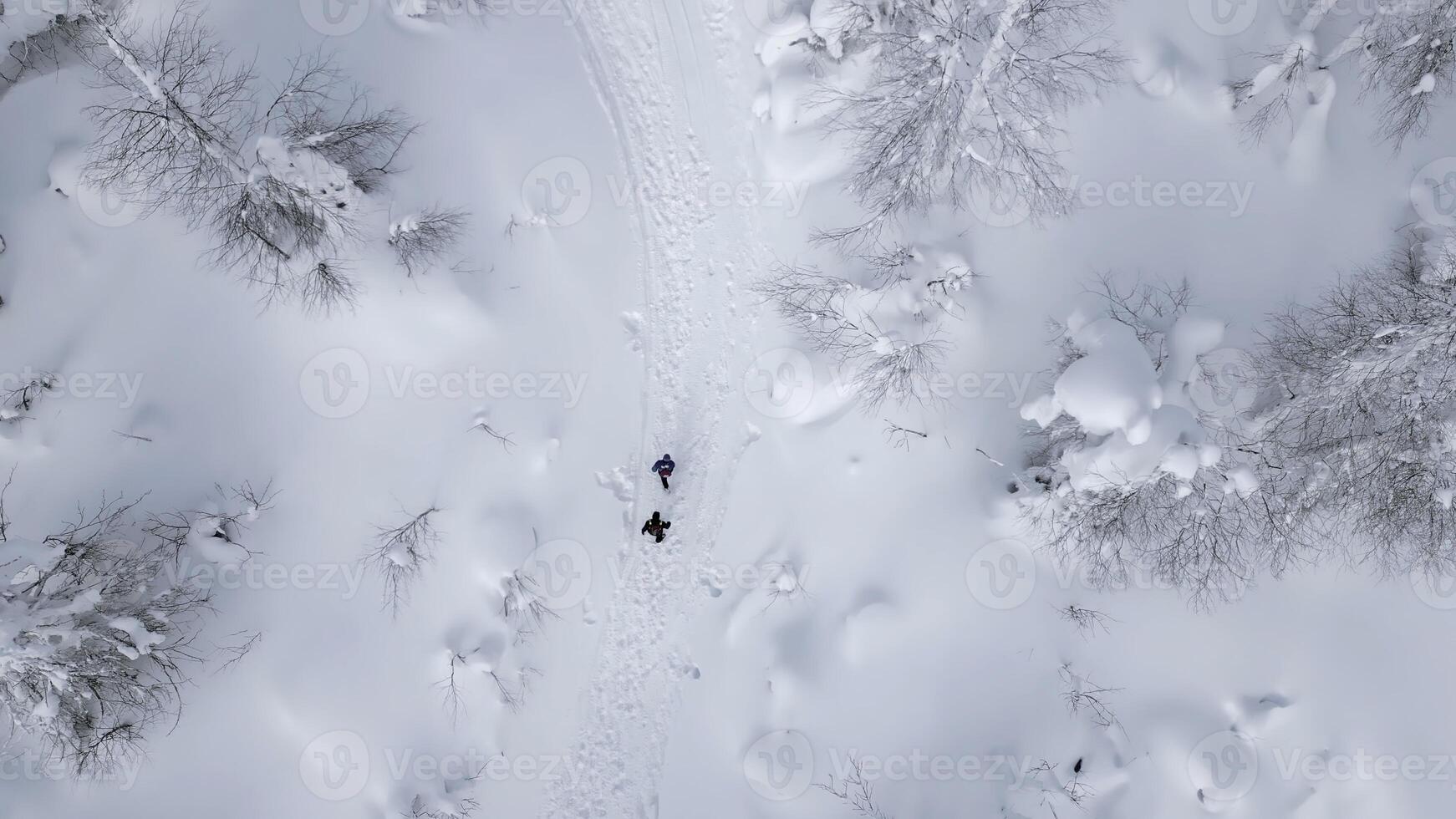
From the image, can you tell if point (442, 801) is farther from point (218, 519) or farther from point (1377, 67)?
point (1377, 67)

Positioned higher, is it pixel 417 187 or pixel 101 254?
pixel 417 187

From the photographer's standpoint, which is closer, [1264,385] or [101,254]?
[1264,385]

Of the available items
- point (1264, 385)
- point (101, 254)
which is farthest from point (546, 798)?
point (1264, 385)

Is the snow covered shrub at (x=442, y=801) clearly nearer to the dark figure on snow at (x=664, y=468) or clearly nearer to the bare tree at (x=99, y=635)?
the bare tree at (x=99, y=635)

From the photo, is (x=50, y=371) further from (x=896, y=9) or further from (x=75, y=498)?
(x=896, y=9)

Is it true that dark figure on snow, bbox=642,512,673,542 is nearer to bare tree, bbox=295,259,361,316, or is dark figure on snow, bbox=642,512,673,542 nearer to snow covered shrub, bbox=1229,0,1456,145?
bare tree, bbox=295,259,361,316

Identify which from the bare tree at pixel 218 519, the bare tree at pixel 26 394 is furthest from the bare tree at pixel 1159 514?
the bare tree at pixel 26 394

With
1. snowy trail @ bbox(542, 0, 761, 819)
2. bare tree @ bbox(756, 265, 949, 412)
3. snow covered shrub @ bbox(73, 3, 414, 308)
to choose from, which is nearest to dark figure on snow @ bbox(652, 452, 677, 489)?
snowy trail @ bbox(542, 0, 761, 819)
